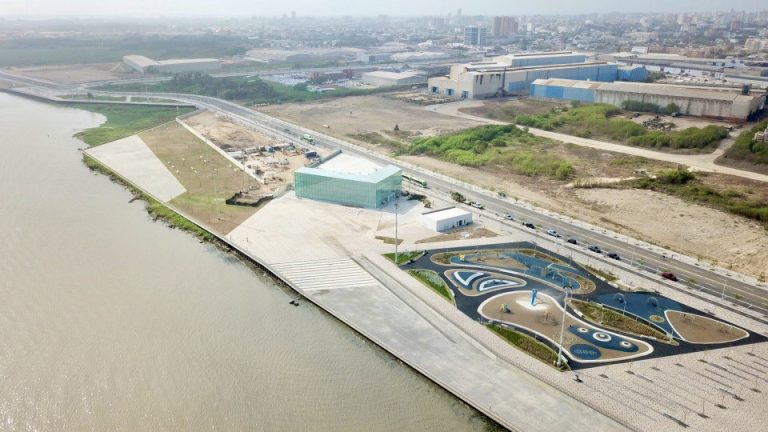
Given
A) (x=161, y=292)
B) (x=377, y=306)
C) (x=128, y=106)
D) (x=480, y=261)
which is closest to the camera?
(x=377, y=306)

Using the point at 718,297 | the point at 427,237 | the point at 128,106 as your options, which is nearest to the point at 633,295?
the point at 718,297

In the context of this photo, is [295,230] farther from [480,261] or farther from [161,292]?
[480,261]

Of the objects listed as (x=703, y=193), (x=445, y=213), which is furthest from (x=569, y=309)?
(x=703, y=193)

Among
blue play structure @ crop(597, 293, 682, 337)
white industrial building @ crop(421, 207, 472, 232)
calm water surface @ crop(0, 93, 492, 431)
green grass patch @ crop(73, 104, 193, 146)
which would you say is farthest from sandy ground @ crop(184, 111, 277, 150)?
blue play structure @ crop(597, 293, 682, 337)

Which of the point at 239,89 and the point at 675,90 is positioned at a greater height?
the point at 675,90

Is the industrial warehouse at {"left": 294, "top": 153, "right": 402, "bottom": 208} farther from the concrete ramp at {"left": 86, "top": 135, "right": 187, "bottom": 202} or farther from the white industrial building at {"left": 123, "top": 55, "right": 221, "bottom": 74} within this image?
the white industrial building at {"left": 123, "top": 55, "right": 221, "bottom": 74}

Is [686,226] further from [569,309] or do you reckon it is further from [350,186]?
[350,186]
